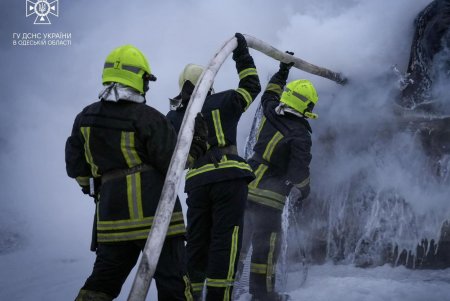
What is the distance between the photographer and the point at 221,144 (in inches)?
134

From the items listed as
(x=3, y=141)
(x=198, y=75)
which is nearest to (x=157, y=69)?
(x=3, y=141)

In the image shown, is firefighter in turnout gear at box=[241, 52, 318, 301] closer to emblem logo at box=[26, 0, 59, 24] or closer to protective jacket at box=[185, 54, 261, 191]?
protective jacket at box=[185, 54, 261, 191]

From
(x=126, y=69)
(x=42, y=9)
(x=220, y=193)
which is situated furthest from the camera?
(x=42, y=9)

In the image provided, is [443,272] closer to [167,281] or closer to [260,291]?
[260,291]

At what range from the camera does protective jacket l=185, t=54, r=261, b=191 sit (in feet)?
11.0

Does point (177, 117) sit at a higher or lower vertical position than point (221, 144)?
higher

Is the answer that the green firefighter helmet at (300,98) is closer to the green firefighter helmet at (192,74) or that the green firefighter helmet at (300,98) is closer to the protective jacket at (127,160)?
the green firefighter helmet at (192,74)

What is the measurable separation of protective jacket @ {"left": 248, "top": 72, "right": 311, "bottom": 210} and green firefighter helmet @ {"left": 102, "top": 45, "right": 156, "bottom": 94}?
1.66m

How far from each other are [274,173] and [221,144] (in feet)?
2.98

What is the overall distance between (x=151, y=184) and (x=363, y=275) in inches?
98.6

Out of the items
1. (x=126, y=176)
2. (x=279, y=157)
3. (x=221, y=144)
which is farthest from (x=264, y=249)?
(x=126, y=176)

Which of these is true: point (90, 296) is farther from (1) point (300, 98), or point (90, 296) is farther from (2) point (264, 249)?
(1) point (300, 98)

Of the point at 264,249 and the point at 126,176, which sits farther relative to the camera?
the point at 264,249

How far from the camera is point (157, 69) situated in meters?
7.19
